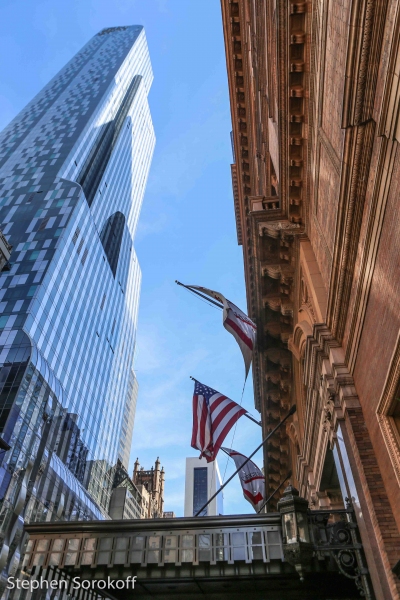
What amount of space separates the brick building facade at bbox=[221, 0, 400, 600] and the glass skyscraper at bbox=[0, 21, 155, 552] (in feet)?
110

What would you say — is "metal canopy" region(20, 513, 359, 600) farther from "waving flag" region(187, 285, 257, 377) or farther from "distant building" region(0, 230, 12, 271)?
"distant building" region(0, 230, 12, 271)

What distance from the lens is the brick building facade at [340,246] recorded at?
7613mm

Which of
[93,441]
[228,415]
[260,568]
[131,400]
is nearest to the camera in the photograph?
[260,568]

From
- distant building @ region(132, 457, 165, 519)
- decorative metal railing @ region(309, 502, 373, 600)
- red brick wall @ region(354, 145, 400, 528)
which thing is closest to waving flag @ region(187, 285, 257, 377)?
red brick wall @ region(354, 145, 400, 528)

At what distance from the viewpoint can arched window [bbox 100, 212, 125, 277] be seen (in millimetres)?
99250

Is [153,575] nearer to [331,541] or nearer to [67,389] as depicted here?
[331,541]

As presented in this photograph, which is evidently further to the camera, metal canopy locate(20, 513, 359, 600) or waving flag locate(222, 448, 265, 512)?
waving flag locate(222, 448, 265, 512)

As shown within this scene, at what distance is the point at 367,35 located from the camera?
7.25m

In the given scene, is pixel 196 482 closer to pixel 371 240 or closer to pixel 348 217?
pixel 348 217

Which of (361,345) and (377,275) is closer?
(377,275)

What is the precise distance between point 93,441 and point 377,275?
73.2 metres

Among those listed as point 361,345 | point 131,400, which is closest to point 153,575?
point 361,345

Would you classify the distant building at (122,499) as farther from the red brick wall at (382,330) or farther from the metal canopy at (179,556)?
the red brick wall at (382,330)

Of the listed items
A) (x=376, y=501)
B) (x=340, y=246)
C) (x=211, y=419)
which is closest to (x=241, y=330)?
(x=211, y=419)
